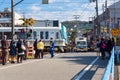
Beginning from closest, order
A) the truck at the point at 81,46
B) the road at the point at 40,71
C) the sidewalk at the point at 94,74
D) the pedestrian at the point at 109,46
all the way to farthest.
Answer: the sidewalk at the point at 94,74, the road at the point at 40,71, the pedestrian at the point at 109,46, the truck at the point at 81,46

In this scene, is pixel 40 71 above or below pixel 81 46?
above

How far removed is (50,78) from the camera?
58.2 ft

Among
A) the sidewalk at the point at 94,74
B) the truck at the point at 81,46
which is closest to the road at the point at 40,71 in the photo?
the sidewalk at the point at 94,74

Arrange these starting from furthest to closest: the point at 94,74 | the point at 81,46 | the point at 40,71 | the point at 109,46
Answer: the point at 81,46 < the point at 109,46 < the point at 40,71 < the point at 94,74

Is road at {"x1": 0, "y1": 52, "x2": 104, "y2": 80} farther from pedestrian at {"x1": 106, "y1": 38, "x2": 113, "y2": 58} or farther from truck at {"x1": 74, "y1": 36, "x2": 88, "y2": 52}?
truck at {"x1": 74, "y1": 36, "x2": 88, "y2": 52}

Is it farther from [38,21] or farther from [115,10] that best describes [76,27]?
[38,21]

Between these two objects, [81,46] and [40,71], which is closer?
[40,71]

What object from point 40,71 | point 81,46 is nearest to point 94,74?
point 40,71

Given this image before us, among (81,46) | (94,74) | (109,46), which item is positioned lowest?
(81,46)

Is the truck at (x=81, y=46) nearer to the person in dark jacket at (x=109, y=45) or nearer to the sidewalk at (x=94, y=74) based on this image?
the person in dark jacket at (x=109, y=45)

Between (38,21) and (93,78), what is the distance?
43.7m

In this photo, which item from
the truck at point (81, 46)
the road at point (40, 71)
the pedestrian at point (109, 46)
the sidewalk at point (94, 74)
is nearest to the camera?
the sidewalk at point (94, 74)

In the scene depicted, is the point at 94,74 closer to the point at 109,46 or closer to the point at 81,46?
the point at 109,46

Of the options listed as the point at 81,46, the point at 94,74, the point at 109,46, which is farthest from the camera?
the point at 81,46
